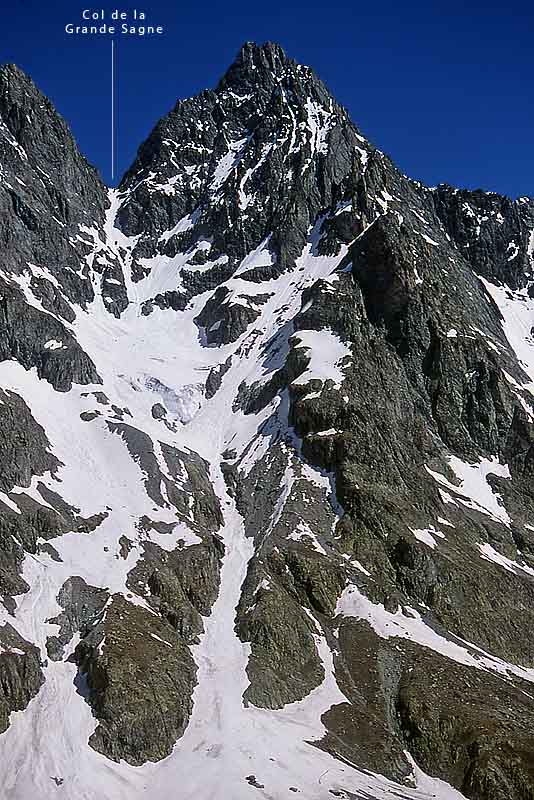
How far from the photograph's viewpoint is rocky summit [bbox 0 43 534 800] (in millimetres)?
76375

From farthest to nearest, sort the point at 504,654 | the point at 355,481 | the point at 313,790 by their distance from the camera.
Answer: the point at 355,481 → the point at 504,654 → the point at 313,790

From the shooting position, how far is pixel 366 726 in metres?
79.9

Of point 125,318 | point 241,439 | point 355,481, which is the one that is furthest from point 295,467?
point 125,318

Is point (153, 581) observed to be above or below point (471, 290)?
below

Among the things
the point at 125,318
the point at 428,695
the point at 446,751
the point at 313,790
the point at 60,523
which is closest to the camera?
the point at 313,790

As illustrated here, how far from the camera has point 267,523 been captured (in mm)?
113000

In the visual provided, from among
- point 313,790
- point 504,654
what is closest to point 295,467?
point 504,654

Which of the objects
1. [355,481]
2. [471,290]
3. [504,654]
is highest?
[471,290]

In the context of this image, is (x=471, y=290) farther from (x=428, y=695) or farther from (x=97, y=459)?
(x=428, y=695)

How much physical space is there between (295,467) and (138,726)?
169ft

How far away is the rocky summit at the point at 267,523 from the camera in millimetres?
76375

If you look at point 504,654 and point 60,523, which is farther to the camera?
point 60,523

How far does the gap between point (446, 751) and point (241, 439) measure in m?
70.2

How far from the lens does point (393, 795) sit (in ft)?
229
